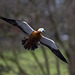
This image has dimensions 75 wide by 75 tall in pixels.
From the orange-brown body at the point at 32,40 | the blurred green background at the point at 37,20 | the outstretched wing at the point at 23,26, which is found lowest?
the orange-brown body at the point at 32,40

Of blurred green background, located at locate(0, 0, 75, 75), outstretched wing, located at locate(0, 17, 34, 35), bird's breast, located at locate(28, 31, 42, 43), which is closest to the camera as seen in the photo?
bird's breast, located at locate(28, 31, 42, 43)

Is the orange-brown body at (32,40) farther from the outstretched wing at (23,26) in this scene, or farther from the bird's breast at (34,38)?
the outstretched wing at (23,26)

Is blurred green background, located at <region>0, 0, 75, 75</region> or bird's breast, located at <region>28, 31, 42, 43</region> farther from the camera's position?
blurred green background, located at <region>0, 0, 75, 75</region>

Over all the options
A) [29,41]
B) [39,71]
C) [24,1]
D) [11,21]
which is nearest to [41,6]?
[24,1]

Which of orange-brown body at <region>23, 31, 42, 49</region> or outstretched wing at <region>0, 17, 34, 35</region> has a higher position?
outstretched wing at <region>0, 17, 34, 35</region>

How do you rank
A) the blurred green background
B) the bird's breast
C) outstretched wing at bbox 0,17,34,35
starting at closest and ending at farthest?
the bird's breast < outstretched wing at bbox 0,17,34,35 < the blurred green background

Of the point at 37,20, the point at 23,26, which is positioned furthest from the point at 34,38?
the point at 37,20

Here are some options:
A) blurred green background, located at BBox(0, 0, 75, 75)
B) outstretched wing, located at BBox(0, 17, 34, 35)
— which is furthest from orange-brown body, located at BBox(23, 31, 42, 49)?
blurred green background, located at BBox(0, 0, 75, 75)

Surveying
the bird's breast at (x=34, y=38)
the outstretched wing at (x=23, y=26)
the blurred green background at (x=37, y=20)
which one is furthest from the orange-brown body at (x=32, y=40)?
the blurred green background at (x=37, y=20)

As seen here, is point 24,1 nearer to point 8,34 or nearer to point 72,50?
point 8,34

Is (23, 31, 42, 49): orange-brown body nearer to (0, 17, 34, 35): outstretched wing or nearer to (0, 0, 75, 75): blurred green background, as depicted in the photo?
(0, 17, 34, 35): outstretched wing

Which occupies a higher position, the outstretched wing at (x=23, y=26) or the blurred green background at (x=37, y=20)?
the blurred green background at (x=37, y=20)

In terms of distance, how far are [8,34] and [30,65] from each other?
3071mm

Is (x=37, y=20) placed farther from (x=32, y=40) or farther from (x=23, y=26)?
(x=32, y=40)
